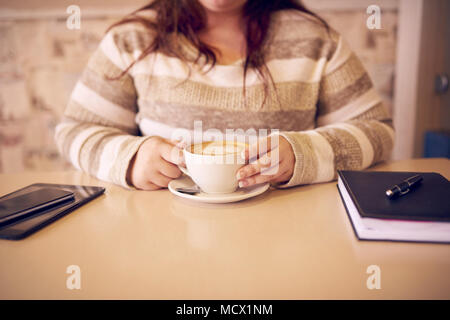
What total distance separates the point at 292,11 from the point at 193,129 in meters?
0.47

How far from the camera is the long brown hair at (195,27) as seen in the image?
0.87 metres

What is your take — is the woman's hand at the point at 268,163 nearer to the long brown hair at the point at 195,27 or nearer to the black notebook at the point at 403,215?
the black notebook at the point at 403,215

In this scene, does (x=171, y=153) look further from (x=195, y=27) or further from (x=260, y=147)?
(x=195, y=27)

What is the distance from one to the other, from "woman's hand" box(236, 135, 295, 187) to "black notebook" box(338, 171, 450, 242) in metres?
0.14

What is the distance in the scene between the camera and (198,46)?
2.88 ft

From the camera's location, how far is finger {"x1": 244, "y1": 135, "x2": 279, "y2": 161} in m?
0.56

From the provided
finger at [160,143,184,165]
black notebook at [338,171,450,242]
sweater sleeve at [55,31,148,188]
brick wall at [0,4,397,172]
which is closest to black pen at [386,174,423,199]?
black notebook at [338,171,450,242]

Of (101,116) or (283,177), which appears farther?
(101,116)

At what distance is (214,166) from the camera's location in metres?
0.54

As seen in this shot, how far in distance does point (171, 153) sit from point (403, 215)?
1.30 feet

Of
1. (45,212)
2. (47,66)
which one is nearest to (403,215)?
(45,212)

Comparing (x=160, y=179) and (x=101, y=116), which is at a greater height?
(x=101, y=116)

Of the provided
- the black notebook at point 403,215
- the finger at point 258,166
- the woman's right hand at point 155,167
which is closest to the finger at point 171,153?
the woman's right hand at point 155,167

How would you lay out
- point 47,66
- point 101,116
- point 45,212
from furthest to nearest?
point 47,66, point 101,116, point 45,212
